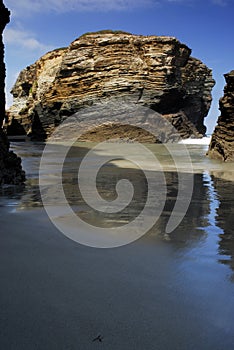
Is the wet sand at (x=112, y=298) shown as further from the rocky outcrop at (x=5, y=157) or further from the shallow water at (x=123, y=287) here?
the rocky outcrop at (x=5, y=157)

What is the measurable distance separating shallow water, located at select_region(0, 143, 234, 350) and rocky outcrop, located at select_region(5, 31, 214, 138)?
84.9ft

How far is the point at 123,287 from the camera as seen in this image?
1640mm

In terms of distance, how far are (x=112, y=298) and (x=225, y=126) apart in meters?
11.6

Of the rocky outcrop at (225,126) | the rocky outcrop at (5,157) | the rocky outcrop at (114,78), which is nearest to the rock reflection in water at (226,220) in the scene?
the rocky outcrop at (5,157)

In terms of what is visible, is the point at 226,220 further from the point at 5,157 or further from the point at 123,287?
the point at 5,157

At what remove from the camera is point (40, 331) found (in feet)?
4.10

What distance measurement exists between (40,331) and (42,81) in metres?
35.6

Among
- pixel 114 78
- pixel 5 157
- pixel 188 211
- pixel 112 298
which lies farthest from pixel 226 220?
pixel 114 78

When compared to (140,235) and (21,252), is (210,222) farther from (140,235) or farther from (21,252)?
(21,252)

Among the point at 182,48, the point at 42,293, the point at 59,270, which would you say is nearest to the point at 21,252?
the point at 59,270

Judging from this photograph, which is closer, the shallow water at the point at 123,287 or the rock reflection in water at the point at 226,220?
the shallow water at the point at 123,287

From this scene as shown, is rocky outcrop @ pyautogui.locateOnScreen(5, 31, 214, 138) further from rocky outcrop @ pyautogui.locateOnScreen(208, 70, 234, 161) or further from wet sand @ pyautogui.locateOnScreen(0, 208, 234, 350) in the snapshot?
wet sand @ pyautogui.locateOnScreen(0, 208, 234, 350)

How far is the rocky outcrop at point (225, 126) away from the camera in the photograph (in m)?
11.3

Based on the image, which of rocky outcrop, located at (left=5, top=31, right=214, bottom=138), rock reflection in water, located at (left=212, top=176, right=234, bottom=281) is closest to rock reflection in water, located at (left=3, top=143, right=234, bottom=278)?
rock reflection in water, located at (left=212, top=176, right=234, bottom=281)
